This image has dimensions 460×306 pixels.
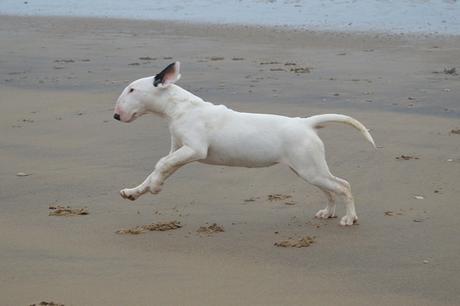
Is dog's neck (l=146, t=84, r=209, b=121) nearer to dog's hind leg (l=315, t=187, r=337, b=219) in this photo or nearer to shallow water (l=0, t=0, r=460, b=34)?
dog's hind leg (l=315, t=187, r=337, b=219)

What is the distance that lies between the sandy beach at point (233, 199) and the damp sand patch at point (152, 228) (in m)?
0.05

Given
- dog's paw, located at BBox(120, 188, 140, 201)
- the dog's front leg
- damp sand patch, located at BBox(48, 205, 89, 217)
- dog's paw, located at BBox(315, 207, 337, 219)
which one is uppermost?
the dog's front leg

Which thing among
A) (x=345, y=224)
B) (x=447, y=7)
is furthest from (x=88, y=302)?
(x=447, y=7)

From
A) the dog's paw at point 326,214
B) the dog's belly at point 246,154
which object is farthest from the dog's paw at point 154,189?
the dog's paw at point 326,214

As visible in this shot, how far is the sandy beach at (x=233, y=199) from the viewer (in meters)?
4.87

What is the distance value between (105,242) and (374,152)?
3158mm

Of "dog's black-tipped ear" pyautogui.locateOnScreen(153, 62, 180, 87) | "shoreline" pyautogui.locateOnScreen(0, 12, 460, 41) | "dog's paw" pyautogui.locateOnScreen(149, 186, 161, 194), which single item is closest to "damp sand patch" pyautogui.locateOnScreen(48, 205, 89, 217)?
"dog's paw" pyautogui.locateOnScreen(149, 186, 161, 194)

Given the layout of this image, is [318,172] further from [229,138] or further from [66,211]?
[66,211]

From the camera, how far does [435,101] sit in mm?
10547

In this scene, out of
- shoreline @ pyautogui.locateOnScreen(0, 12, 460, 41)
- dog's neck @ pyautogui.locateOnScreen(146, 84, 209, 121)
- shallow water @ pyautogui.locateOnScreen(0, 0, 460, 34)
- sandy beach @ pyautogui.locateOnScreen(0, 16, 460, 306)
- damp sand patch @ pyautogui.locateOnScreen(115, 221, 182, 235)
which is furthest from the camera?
shallow water @ pyautogui.locateOnScreen(0, 0, 460, 34)

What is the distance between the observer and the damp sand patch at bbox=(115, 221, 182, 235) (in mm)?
5859

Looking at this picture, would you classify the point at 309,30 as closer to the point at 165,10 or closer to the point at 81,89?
the point at 165,10

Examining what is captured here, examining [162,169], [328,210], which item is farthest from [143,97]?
Result: [328,210]

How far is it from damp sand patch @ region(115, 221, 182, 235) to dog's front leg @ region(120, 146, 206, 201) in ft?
0.78
